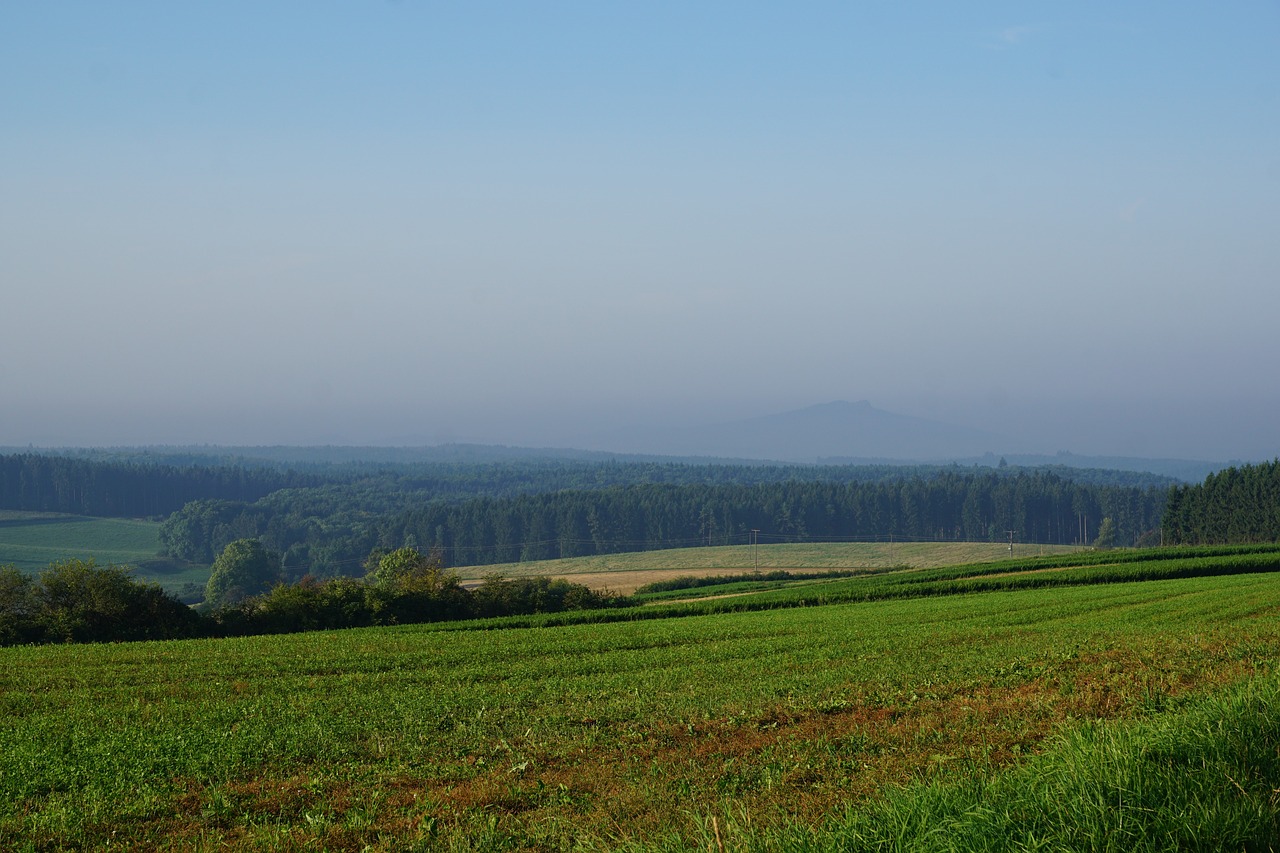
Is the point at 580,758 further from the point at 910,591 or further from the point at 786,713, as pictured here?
the point at 910,591

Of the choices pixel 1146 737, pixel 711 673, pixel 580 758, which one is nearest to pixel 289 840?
pixel 580 758

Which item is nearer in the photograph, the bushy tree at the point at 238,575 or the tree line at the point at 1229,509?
the tree line at the point at 1229,509

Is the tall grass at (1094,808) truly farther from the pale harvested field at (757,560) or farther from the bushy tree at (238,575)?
the bushy tree at (238,575)

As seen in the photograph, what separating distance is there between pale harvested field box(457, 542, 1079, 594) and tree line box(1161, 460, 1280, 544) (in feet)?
54.6

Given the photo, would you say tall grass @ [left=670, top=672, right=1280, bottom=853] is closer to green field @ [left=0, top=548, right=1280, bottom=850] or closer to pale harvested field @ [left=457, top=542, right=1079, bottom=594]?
green field @ [left=0, top=548, right=1280, bottom=850]

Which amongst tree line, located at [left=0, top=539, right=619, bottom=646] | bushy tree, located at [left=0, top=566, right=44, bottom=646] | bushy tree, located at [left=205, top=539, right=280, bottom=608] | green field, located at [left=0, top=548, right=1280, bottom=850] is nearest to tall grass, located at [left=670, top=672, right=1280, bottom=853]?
green field, located at [left=0, top=548, right=1280, bottom=850]

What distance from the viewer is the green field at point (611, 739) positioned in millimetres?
9711

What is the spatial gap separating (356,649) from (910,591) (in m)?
41.7

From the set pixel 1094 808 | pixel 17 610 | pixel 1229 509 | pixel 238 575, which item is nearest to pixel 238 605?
pixel 17 610

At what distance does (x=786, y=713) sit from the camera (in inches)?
723

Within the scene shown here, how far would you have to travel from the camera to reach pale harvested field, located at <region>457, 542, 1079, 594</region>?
143125 millimetres

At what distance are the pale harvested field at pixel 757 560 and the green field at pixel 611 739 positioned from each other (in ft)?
337

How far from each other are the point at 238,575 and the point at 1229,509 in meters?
134

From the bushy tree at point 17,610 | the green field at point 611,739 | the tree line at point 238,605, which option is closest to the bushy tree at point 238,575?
the tree line at point 238,605
